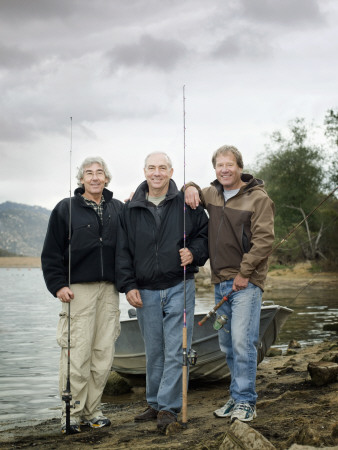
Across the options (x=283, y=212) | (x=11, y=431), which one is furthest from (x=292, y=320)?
(x=283, y=212)

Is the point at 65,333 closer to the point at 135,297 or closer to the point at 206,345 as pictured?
the point at 135,297

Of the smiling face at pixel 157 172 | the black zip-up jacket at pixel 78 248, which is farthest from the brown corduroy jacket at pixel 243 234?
the black zip-up jacket at pixel 78 248

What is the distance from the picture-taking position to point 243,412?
4.69m

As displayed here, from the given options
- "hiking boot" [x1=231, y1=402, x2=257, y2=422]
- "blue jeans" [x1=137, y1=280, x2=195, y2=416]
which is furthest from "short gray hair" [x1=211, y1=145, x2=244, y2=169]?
"hiking boot" [x1=231, y1=402, x2=257, y2=422]

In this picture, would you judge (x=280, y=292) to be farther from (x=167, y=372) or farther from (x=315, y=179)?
(x=167, y=372)

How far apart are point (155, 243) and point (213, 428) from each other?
1.58 m

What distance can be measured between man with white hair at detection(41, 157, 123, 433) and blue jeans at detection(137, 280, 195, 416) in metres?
0.39

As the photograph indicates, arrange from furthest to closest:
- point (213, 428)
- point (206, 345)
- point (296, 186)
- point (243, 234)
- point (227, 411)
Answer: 1. point (296, 186)
2. point (206, 345)
3. point (227, 411)
4. point (243, 234)
5. point (213, 428)

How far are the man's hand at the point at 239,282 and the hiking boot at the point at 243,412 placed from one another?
97cm

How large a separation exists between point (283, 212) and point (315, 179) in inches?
140

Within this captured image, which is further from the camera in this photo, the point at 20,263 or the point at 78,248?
the point at 20,263

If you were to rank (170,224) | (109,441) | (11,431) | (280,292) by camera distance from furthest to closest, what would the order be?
1. (280,292)
2. (11,431)
3. (170,224)
4. (109,441)

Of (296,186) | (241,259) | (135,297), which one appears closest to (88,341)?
(135,297)

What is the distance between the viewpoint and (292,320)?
671 inches
